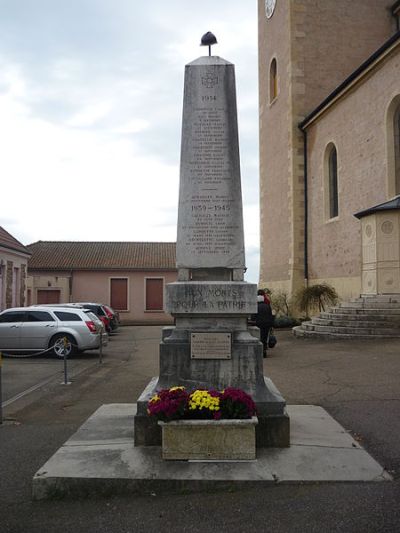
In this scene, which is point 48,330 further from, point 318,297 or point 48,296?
point 48,296

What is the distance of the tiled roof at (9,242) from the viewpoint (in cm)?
2500

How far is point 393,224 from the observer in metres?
15.5

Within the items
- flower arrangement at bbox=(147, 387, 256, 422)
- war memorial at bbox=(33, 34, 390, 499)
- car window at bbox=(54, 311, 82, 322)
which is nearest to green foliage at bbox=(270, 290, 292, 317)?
car window at bbox=(54, 311, 82, 322)

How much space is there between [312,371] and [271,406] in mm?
5417

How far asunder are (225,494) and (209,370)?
137 cm

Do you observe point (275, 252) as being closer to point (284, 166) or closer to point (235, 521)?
point (284, 166)

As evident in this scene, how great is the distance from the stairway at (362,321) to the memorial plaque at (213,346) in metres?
10.5

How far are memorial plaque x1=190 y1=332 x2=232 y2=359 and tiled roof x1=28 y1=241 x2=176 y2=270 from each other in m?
31.9

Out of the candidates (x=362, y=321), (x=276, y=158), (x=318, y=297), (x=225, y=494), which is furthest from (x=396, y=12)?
(x=225, y=494)

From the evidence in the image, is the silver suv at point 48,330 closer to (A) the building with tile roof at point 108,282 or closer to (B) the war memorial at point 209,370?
(B) the war memorial at point 209,370

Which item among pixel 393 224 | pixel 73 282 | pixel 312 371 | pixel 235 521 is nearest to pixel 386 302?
pixel 393 224

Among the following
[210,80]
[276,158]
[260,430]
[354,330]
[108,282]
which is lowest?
[260,430]

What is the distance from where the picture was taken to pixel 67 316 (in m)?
14.4

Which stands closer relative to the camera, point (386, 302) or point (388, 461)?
point (388, 461)
